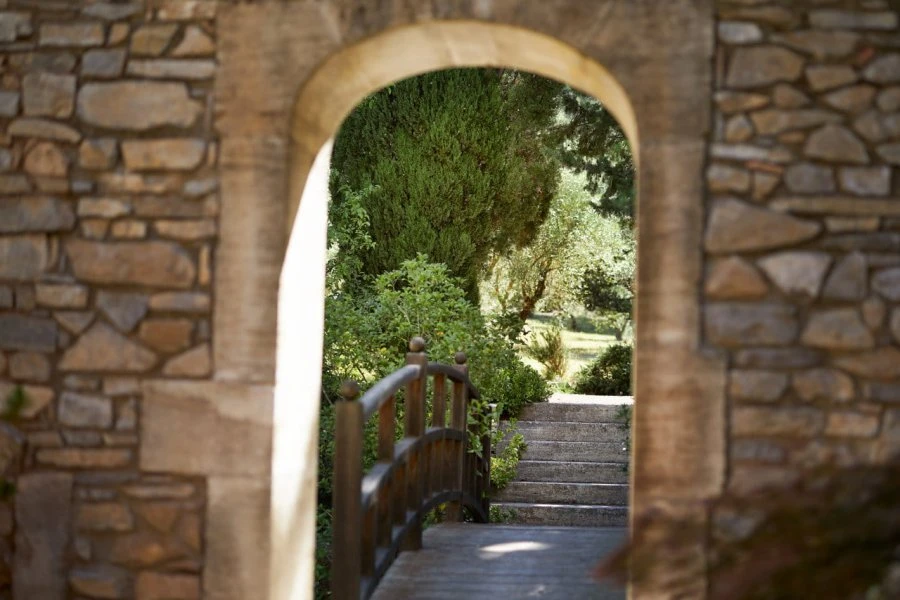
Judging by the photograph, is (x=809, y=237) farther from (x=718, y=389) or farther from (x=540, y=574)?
(x=540, y=574)

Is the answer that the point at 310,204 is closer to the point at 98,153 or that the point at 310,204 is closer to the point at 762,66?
the point at 98,153

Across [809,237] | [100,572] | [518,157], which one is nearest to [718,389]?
[809,237]

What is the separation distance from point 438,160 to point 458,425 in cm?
389

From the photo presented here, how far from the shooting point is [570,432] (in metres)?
8.71

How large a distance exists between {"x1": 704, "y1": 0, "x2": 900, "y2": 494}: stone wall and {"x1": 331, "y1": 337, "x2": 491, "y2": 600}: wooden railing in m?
1.43

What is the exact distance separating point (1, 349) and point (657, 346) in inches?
81.5

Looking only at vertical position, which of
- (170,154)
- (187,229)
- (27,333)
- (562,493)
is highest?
(170,154)

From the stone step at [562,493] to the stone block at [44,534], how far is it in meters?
5.37

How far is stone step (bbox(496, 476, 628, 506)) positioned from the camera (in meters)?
7.91

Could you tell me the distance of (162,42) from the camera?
9.41 feet

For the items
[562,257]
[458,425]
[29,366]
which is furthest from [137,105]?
[562,257]

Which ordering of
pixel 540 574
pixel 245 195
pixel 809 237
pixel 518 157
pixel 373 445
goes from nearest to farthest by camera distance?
pixel 809 237 → pixel 245 195 → pixel 540 574 → pixel 373 445 → pixel 518 157

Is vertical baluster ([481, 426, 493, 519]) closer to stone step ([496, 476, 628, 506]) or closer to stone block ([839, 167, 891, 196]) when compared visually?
stone step ([496, 476, 628, 506])

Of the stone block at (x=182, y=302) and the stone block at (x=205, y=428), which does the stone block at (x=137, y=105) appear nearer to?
the stone block at (x=182, y=302)
